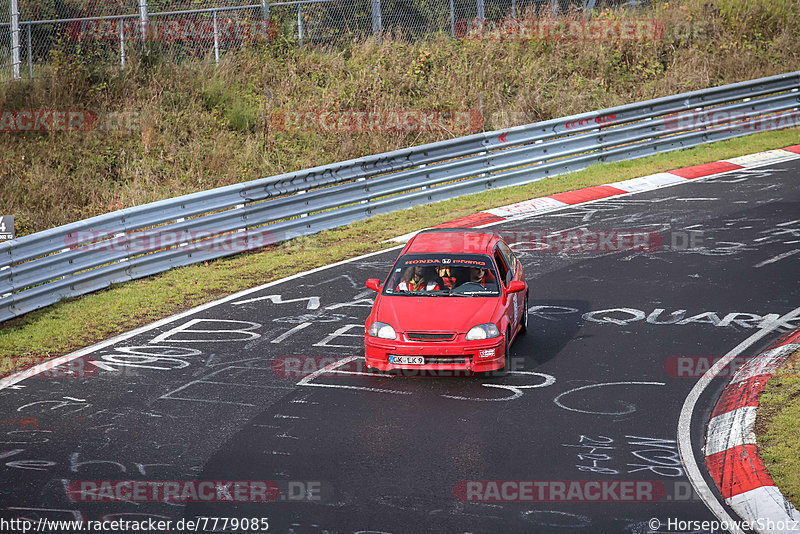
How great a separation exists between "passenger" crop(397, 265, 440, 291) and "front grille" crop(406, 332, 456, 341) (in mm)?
1063

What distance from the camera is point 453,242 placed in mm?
12500

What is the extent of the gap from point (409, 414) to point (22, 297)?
268 inches

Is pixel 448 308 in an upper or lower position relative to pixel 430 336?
upper

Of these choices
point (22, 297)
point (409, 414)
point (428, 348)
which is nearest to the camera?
point (409, 414)

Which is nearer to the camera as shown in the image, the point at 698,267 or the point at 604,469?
the point at 604,469

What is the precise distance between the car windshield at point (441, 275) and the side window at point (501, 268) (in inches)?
10.8

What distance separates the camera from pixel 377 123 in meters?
23.5

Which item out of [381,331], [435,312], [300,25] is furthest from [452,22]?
[381,331]

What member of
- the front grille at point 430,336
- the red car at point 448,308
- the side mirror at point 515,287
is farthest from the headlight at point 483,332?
the side mirror at point 515,287

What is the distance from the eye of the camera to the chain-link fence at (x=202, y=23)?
841 inches

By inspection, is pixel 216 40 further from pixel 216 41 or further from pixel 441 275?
pixel 441 275

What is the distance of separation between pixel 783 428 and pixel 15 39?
59.6 ft

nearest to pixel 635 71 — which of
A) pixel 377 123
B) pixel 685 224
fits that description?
pixel 377 123

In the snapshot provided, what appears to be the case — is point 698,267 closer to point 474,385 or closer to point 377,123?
point 474,385
